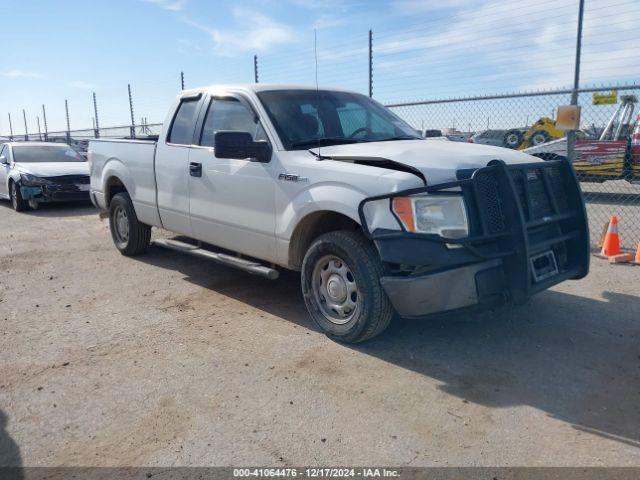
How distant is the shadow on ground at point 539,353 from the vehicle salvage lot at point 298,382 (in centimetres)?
1

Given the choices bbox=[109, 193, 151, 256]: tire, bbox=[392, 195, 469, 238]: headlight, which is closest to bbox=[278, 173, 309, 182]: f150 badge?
bbox=[392, 195, 469, 238]: headlight

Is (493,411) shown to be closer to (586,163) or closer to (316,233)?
(316,233)

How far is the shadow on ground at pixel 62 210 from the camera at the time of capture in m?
11.1

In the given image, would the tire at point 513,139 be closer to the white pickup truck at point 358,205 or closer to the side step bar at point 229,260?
the white pickup truck at point 358,205

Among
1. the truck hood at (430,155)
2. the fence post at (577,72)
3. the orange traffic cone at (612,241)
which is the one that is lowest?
the orange traffic cone at (612,241)

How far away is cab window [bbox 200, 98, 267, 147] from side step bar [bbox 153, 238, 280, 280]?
1.07 m

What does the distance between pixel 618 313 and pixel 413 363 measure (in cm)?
218

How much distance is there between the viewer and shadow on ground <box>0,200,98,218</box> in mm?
11141

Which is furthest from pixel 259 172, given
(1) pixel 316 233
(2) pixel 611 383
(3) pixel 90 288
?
(2) pixel 611 383

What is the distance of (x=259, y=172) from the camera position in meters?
4.59

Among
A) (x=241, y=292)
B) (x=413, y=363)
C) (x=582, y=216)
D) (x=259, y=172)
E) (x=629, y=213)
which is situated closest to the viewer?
(x=413, y=363)

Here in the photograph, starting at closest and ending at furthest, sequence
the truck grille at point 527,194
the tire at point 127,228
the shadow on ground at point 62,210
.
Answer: the truck grille at point 527,194
the tire at point 127,228
the shadow on ground at point 62,210

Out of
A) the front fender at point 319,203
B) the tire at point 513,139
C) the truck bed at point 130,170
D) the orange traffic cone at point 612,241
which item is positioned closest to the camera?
the front fender at point 319,203

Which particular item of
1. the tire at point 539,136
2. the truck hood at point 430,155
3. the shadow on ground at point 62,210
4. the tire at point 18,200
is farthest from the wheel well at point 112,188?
the tire at point 539,136
